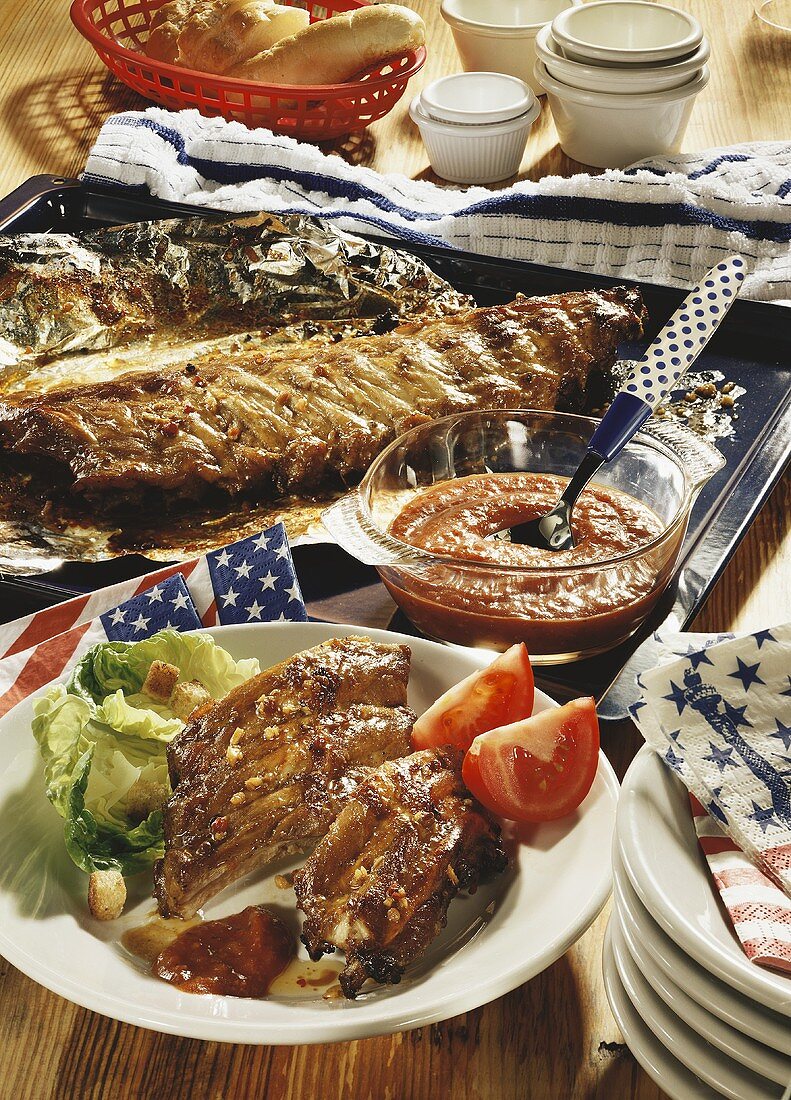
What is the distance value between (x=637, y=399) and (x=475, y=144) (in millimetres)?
2038

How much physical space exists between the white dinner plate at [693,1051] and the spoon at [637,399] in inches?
39.6

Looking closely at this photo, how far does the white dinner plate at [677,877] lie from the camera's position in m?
1.01

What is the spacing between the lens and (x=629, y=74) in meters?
3.58

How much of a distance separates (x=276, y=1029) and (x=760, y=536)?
1.59 m

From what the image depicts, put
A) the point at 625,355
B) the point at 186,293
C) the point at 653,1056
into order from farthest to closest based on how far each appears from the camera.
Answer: the point at 186,293 < the point at 625,355 < the point at 653,1056

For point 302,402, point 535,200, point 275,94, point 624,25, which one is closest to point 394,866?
point 302,402

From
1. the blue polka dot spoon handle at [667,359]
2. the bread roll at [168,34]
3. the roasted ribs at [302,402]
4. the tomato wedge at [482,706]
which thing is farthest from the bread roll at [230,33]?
the tomato wedge at [482,706]

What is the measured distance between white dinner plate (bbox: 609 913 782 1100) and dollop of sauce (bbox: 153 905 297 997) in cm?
44

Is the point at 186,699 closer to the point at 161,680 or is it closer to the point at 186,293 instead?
the point at 161,680

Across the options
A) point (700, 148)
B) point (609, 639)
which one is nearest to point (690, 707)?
point (609, 639)

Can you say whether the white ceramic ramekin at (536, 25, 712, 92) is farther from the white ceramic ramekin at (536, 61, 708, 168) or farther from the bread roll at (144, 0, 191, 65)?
the bread roll at (144, 0, 191, 65)

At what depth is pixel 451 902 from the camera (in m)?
1.48

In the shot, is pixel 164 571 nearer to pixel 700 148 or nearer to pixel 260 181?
pixel 260 181

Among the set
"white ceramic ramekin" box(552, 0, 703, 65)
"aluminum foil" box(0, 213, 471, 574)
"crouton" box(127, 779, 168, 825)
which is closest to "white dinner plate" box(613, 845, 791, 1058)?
"crouton" box(127, 779, 168, 825)
